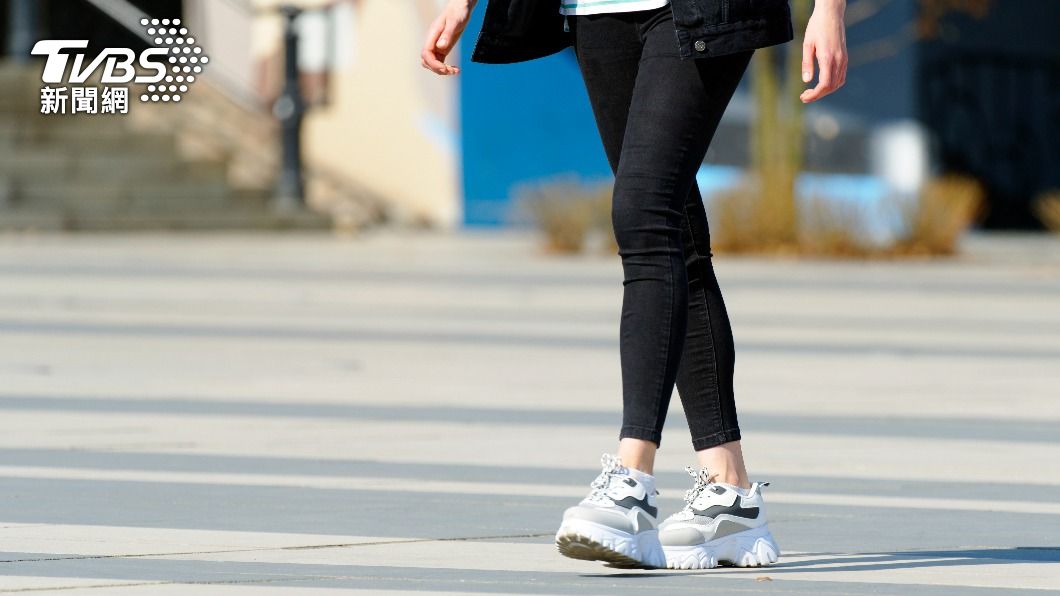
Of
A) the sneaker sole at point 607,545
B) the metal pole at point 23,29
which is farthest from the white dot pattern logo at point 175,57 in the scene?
the sneaker sole at point 607,545

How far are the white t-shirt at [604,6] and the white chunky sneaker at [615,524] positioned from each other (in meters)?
0.90

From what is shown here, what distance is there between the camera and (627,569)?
422cm

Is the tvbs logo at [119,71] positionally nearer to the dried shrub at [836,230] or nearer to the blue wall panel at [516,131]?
the blue wall panel at [516,131]

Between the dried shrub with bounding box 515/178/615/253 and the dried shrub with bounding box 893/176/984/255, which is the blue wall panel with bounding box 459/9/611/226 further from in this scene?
→ the dried shrub with bounding box 893/176/984/255

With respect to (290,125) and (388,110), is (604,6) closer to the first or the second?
(290,125)

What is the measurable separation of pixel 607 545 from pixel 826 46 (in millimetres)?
1054

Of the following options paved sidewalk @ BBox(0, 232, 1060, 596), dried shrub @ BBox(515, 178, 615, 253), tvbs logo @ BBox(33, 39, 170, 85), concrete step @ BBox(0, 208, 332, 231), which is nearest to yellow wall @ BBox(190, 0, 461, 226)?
tvbs logo @ BBox(33, 39, 170, 85)

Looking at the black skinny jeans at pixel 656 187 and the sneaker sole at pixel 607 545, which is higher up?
the black skinny jeans at pixel 656 187

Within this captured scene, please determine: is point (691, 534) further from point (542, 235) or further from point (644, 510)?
point (542, 235)

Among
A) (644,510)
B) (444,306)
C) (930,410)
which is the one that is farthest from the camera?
(444,306)

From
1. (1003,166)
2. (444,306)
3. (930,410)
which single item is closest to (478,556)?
(930,410)

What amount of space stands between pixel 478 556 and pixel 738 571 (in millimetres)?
526

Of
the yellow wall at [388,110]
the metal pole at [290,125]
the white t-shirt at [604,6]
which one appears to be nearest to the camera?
the white t-shirt at [604,6]

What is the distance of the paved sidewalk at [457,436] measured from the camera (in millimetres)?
4238
